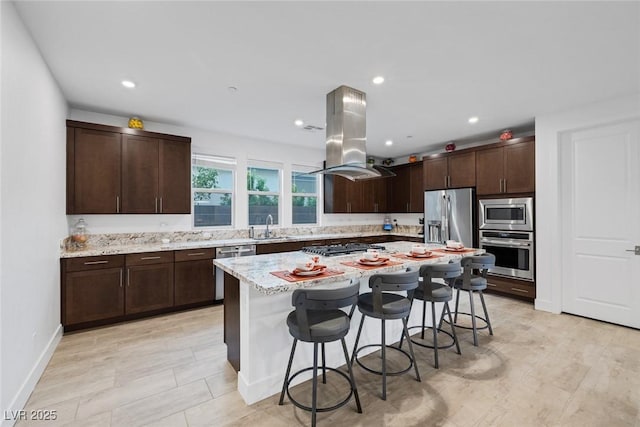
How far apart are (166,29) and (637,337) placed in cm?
541

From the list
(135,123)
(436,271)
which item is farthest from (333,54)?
(135,123)

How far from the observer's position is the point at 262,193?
5.21 m

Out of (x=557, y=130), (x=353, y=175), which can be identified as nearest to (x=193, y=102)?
(x=353, y=175)

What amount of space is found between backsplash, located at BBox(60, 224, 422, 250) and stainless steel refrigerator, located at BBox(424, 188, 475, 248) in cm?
101

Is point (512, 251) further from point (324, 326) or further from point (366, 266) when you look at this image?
point (324, 326)

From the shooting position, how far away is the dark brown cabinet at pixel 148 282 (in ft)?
11.3

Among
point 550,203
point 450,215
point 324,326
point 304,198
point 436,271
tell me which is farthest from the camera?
point 304,198

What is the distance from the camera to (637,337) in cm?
304

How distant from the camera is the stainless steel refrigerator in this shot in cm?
468

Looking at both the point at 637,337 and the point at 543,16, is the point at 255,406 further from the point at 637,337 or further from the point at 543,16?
the point at 637,337

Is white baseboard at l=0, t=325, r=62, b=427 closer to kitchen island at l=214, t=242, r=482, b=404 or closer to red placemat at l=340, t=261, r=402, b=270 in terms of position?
kitchen island at l=214, t=242, r=482, b=404

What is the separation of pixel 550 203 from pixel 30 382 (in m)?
5.73

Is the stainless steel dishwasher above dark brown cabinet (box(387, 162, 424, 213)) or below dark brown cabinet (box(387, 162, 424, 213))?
below

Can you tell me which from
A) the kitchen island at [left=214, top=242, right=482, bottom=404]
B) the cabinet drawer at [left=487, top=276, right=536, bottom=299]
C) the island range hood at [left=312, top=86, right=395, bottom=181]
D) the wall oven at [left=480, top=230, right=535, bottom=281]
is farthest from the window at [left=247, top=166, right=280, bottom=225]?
the cabinet drawer at [left=487, top=276, right=536, bottom=299]
